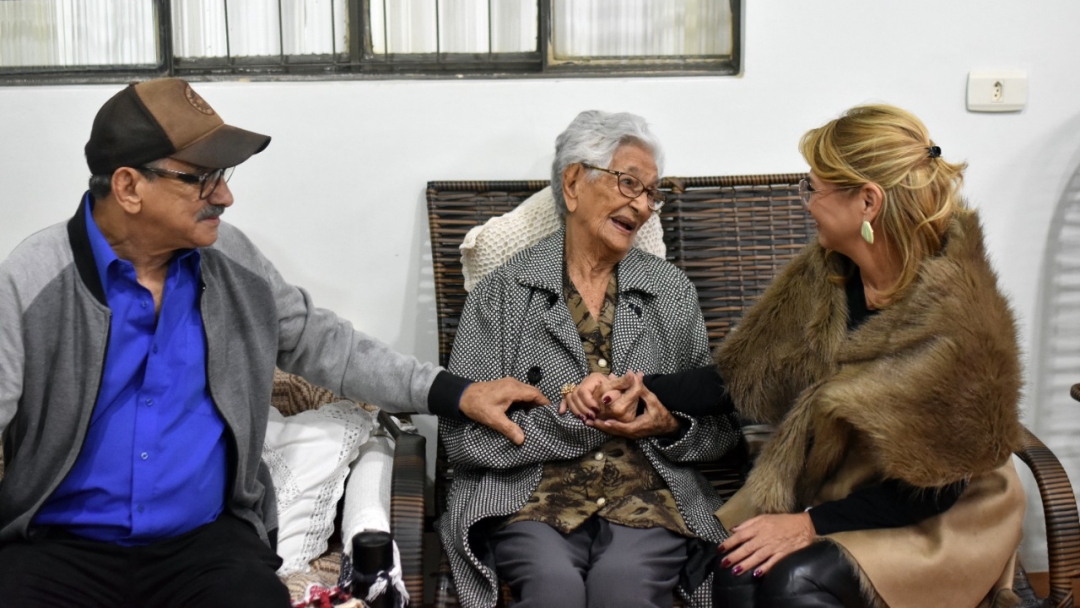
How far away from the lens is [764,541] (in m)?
2.09

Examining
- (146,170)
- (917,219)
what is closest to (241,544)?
(146,170)

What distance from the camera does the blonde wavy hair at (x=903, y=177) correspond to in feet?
6.79

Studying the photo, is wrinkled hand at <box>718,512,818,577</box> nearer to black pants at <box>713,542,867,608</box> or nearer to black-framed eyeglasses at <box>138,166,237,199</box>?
black pants at <box>713,542,867,608</box>

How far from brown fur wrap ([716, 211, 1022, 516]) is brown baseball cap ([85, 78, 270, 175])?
1.22 m

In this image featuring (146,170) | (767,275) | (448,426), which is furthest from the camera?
(767,275)

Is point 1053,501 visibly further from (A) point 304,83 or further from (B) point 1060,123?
(A) point 304,83

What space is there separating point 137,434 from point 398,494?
520mm

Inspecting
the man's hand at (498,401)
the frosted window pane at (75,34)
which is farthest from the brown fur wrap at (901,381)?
the frosted window pane at (75,34)

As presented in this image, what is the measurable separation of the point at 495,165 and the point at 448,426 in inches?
31.5

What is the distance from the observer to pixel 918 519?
2088mm

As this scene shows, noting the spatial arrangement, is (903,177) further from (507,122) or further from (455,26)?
(455,26)

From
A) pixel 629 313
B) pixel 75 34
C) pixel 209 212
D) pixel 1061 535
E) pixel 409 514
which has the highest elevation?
pixel 75 34

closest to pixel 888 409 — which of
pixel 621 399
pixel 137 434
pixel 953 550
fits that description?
pixel 953 550

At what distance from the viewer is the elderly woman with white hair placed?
2213 millimetres
